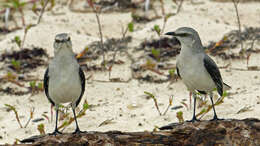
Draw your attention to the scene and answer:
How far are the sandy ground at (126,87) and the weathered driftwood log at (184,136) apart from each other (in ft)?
3.51

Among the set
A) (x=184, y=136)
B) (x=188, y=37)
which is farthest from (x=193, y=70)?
(x=184, y=136)

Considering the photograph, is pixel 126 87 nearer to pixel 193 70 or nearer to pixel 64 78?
pixel 193 70

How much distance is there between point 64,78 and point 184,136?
110 cm

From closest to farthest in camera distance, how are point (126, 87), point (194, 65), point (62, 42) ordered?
point (62, 42) → point (194, 65) → point (126, 87)

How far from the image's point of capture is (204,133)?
383cm

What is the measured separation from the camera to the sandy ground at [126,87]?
526 cm

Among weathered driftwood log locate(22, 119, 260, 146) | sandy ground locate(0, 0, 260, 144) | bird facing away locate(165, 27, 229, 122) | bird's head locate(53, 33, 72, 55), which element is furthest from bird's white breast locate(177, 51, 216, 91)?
bird's head locate(53, 33, 72, 55)

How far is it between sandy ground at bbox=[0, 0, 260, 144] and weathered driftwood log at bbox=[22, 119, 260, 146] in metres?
1.07

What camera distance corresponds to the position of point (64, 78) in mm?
3881

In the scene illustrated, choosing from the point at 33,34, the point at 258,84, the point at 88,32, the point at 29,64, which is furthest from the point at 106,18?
the point at 258,84

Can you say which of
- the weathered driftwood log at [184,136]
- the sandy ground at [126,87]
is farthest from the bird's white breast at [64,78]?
the sandy ground at [126,87]

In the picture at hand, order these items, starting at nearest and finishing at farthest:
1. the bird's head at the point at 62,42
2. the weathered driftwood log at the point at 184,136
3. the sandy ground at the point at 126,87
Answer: the weathered driftwood log at the point at 184,136, the bird's head at the point at 62,42, the sandy ground at the point at 126,87

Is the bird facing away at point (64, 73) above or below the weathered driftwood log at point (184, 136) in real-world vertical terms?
above

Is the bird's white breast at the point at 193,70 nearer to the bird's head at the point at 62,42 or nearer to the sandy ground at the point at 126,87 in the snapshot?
the sandy ground at the point at 126,87
